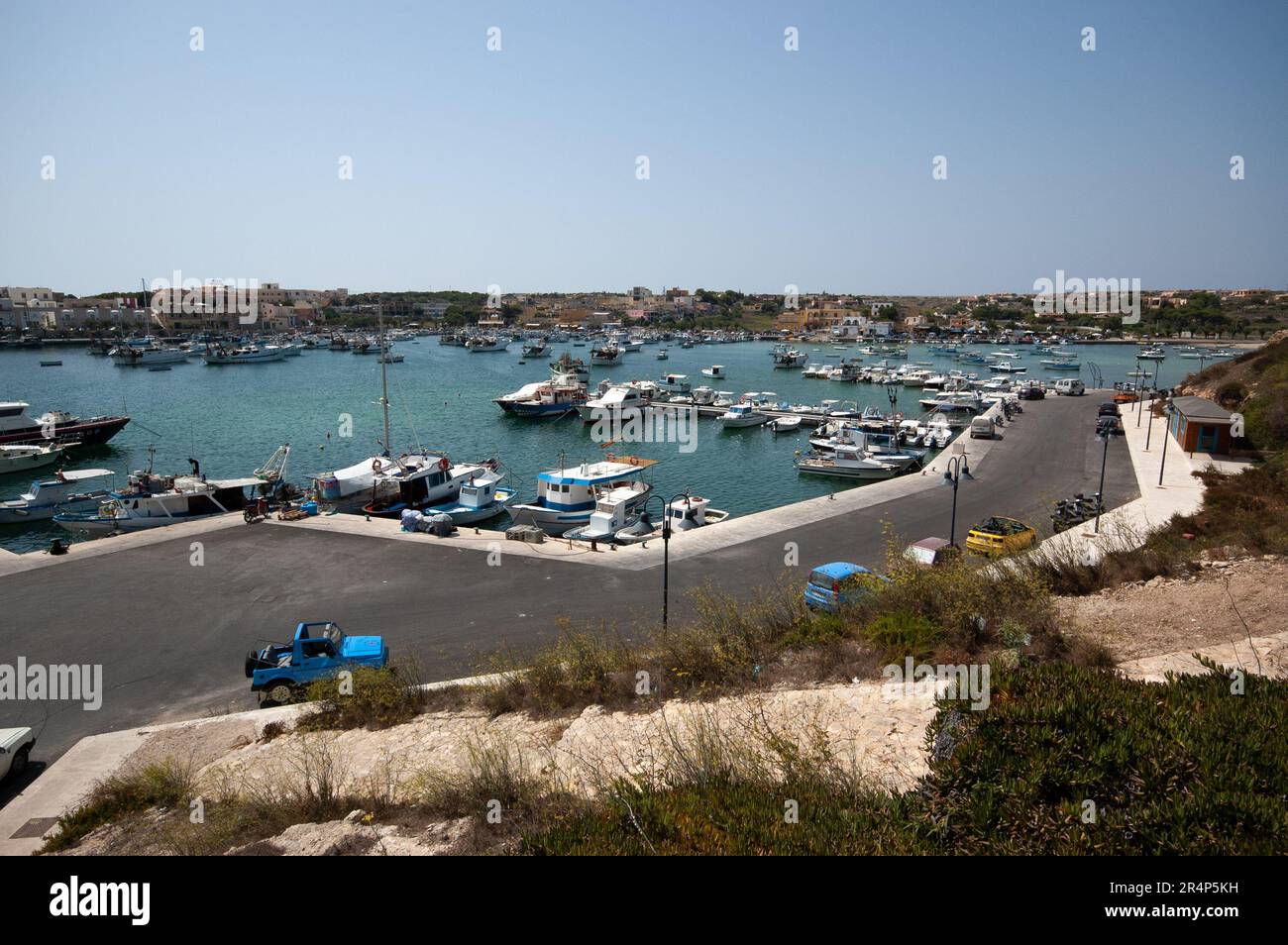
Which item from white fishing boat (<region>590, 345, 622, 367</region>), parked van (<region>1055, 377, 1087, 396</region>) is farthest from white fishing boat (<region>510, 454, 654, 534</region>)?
white fishing boat (<region>590, 345, 622, 367</region>)

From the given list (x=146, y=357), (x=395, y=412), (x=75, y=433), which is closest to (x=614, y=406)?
(x=395, y=412)

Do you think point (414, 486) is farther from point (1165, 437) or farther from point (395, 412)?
point (395, 412)

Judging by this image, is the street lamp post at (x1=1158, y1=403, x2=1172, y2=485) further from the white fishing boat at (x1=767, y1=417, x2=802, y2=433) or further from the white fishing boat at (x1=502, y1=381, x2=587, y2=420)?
the white fishing boat at (x1=502, y1=381, x2=587, y2=420)

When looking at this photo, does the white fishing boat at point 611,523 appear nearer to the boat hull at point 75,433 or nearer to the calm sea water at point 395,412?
the calm sea water at point 395,412

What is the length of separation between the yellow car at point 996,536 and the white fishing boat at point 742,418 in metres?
30.2

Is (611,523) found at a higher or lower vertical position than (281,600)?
higher

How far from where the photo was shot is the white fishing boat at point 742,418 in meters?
50.8

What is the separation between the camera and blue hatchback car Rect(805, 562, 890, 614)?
13.5 metres

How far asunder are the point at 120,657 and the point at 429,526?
10.0 meters

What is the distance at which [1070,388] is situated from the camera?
6066cm

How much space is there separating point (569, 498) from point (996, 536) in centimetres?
1481

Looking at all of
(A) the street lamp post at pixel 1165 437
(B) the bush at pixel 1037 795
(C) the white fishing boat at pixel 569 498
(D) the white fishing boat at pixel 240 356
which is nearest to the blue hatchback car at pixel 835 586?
(B) the bush at pixel 1037 795

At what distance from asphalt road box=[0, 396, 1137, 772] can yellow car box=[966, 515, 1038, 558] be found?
4.82ft
